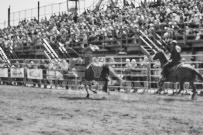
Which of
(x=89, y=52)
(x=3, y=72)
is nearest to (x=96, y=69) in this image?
(x=89, y=52)

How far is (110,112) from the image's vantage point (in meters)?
10.5

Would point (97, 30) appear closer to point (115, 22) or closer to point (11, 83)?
point (115, 22)

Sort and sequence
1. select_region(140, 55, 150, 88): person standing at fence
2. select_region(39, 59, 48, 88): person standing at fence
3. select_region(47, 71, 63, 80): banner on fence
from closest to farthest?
select_region(140, 55, 150, 88): person standing at fence
select_region(47, 71, 63, 80): banner on fence
select_region(39, 59, 48, 88): person standing at fence

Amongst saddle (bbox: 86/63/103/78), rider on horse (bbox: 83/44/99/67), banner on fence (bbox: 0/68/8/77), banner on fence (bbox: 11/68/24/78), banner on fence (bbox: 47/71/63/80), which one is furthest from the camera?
banner on fence (bbox: 0/68/8/77)

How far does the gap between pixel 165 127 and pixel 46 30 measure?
25699 millimetres

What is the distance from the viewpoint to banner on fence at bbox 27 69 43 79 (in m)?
24.0

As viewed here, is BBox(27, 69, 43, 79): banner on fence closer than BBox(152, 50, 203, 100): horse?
No

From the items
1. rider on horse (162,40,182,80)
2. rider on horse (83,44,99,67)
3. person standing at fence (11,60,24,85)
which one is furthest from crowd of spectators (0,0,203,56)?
rider on horse (83,44,99,67)

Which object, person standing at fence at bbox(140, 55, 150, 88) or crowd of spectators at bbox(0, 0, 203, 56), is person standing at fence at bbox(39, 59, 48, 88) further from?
person standing at fence at bbox(140, 55, 150, 88)

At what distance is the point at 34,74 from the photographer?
80.3 feet

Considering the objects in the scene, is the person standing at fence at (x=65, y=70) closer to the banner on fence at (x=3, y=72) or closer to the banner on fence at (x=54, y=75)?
the banner on fence at (x=54, y=75)

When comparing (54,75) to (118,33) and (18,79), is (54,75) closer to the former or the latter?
(18,79)

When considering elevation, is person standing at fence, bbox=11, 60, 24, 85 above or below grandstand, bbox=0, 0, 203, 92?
below

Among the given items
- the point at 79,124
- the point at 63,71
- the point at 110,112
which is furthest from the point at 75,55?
the point at 79,124
